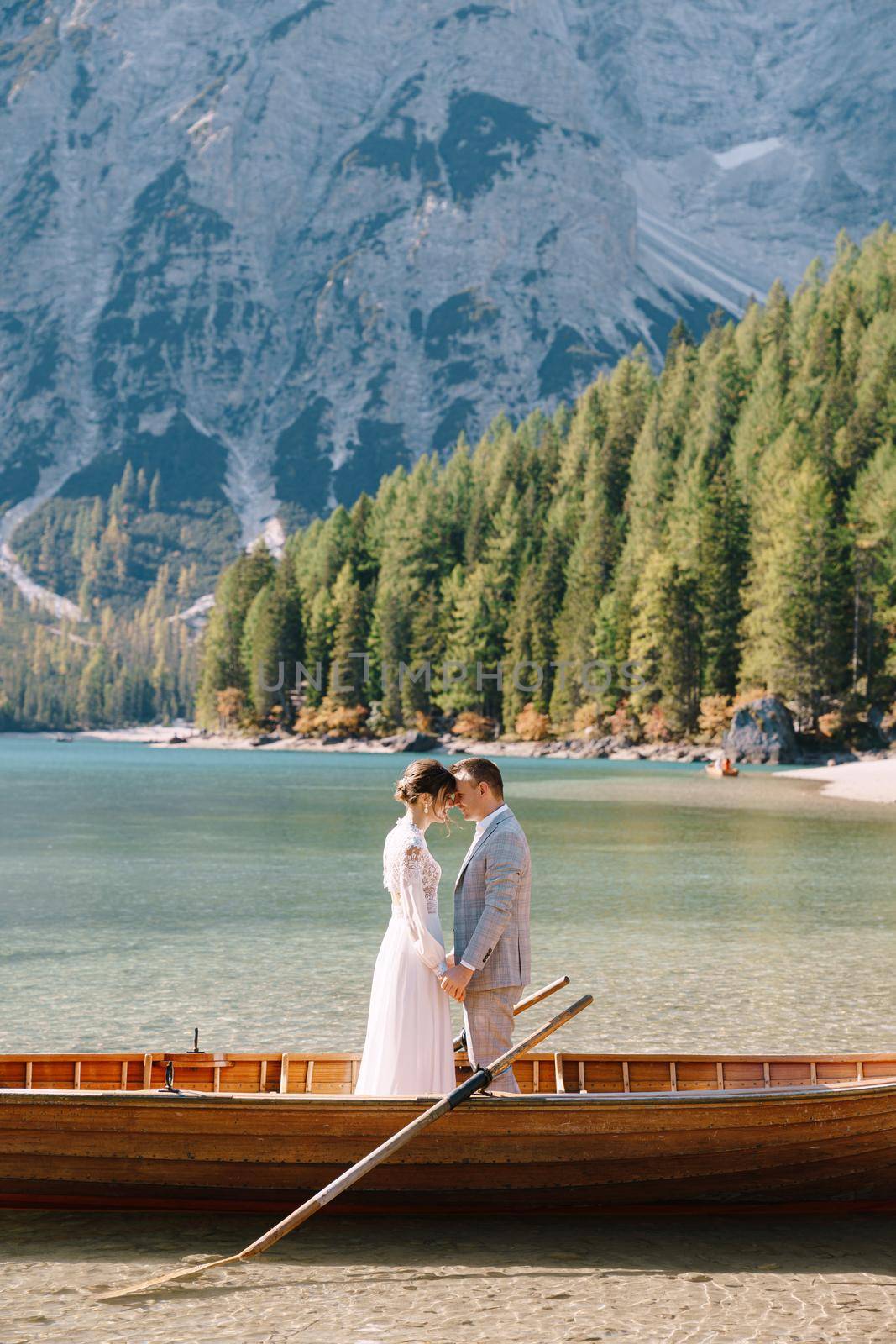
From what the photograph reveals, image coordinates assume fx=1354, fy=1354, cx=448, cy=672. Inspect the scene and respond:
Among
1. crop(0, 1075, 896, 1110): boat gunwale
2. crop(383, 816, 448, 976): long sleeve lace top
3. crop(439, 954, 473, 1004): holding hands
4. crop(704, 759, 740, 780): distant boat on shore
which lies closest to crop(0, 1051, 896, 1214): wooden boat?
crop(0, 1075, 896, 1110): boat gunwale

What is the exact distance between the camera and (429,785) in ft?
28.7

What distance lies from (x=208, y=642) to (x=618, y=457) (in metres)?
47.9

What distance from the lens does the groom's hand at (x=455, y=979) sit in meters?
9.12

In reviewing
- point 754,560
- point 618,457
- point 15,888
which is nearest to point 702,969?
point 15,888

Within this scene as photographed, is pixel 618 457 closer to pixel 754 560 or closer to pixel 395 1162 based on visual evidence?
pixel 754 560

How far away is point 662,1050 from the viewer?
14070 millimetres

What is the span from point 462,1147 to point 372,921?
14727mm

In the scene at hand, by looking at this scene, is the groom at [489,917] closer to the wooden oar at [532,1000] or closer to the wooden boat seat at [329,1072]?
the wooden oar at [532,1000]

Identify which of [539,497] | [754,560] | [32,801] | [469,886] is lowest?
[32,801]

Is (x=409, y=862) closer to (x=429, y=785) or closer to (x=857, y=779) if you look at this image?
(x=429, y=785)

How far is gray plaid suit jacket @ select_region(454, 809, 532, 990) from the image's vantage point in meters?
9.21

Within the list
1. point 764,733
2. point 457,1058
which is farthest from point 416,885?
point 764,733

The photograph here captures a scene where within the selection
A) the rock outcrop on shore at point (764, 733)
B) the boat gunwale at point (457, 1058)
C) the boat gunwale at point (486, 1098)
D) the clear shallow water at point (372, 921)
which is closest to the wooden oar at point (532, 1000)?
the boat gunwale at point (457, 1058)

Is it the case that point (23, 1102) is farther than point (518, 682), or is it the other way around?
point (518, 682)
